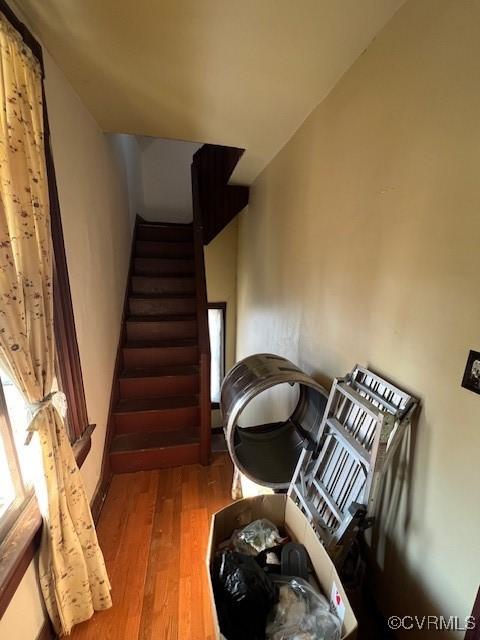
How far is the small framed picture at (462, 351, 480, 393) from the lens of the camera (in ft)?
2.77

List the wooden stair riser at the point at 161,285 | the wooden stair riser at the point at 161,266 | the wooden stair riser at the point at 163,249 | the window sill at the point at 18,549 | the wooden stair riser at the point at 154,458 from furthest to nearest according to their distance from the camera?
the wooden stair riser at the point at 163,249, the wooden stair riser at the point at 161,266, the wooden stair riser at the point at 161,285, the wooden stair riser at the point at 154,458, the window sill at the point at 18,549

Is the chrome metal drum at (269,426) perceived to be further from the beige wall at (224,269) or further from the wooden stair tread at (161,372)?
the beige wall at (224,269)

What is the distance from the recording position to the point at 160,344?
3035mm

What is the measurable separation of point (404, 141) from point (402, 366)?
836mm

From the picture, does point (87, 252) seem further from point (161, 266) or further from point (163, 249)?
point (163, 249)

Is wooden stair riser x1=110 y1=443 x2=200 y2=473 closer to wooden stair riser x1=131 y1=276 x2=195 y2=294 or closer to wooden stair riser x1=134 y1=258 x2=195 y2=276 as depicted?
wooden stair riser x1=131 y1=276 x2=195 y2=294

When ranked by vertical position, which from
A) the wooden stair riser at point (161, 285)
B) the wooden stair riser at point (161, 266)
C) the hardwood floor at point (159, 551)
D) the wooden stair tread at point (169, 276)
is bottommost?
the hardwood floor at point (159, 551)

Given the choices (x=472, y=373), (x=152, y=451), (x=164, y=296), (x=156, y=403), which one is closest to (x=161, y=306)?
(x=164, y=296)

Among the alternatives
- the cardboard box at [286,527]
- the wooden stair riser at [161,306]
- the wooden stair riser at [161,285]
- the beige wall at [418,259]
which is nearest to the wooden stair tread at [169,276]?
the wooden stair riser at [161,285]

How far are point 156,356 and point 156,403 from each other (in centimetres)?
48

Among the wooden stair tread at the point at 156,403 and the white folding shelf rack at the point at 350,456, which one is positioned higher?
the white folding shelf rack at the point at 350,456

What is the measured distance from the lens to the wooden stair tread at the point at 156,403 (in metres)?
2.58

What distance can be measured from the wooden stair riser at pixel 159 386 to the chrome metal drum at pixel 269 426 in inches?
33.8

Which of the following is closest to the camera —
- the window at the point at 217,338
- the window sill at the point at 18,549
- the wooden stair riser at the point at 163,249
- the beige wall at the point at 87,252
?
the window sill at the point at 18,549
